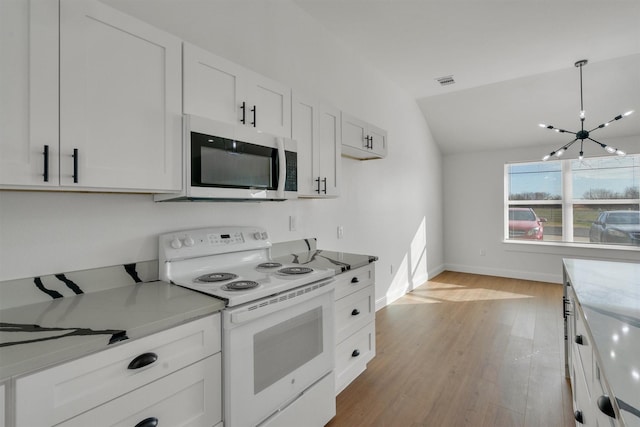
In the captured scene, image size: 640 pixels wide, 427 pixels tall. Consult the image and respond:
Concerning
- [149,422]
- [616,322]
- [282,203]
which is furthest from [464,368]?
[149,422]

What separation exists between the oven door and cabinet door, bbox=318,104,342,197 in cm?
94

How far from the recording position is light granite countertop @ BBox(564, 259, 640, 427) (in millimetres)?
727

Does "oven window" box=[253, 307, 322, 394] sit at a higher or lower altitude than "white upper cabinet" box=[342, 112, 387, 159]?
lower

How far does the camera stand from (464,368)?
2.58 meters

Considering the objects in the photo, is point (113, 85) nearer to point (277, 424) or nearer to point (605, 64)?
point (277, 424)

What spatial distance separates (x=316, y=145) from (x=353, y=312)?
1273mm

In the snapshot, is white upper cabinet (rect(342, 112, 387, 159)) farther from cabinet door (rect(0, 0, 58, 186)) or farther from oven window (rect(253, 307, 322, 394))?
cabinet door (rect(0, 0, 58, 186))

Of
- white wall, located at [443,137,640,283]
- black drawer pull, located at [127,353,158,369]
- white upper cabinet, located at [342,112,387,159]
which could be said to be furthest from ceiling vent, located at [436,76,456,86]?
black drawer pull, located at [127,353,158,369]

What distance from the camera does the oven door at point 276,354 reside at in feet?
4.47

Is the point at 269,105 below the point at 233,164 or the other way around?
the other way around

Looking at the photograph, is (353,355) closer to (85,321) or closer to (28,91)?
(85,321)

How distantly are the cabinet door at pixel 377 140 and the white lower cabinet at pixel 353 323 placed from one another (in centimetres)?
128

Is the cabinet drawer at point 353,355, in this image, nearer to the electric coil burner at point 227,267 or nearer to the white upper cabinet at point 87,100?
the electric coil burner at point 227,267

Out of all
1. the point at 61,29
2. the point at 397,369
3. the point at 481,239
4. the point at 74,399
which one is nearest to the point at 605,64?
the point at 481,239
